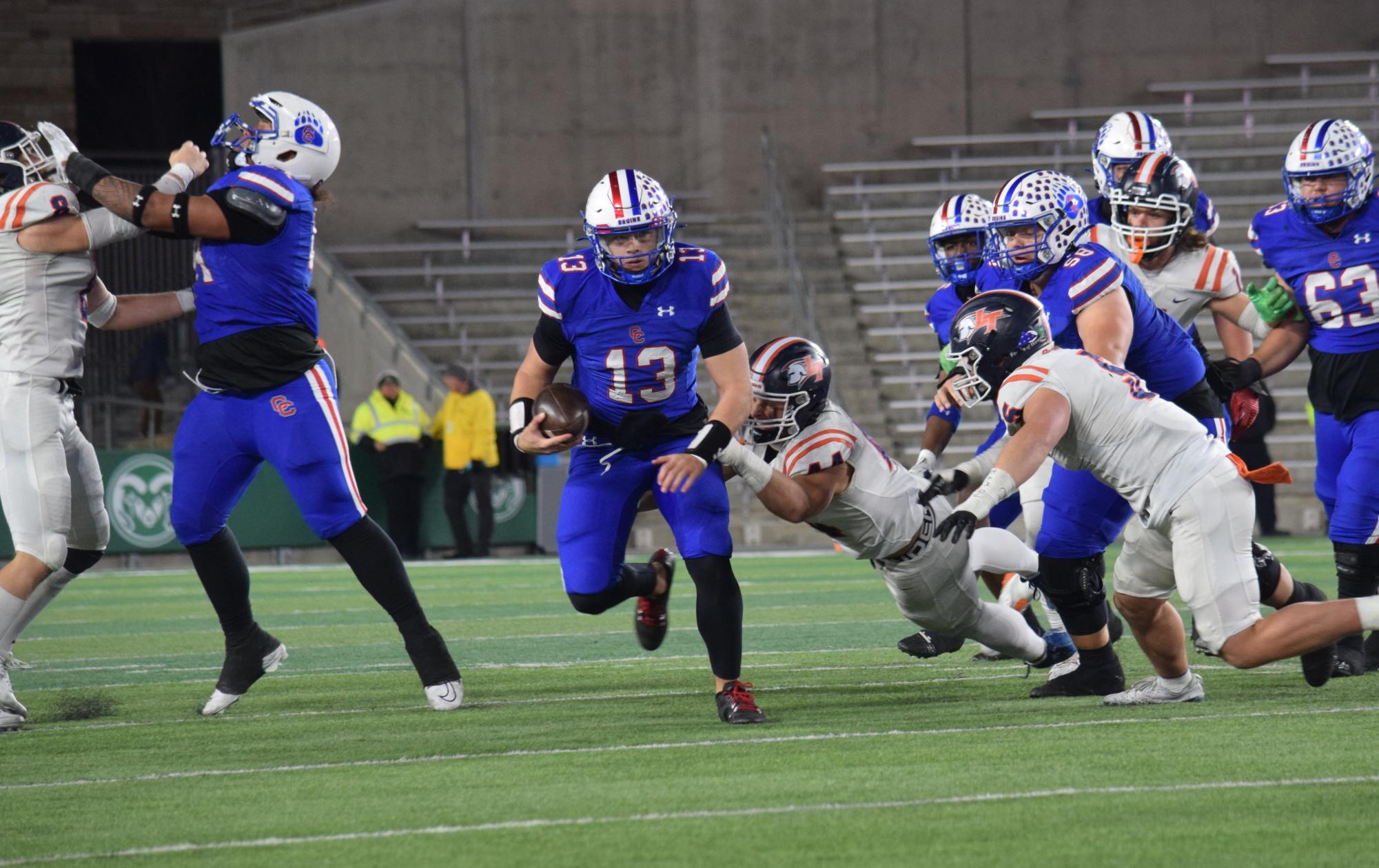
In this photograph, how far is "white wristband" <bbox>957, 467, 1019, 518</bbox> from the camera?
460cm

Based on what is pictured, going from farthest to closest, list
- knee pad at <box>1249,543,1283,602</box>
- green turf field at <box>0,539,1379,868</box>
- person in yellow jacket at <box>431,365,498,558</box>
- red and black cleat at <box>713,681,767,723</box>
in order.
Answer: person in yellow jacket at <box>431,365,498,558</box>
knee pad at <box>1249,543,1283,602</box>
red and black cleat at <box>713,681,767,723</box>
green turf field at <box>0,539,1379,868</box>

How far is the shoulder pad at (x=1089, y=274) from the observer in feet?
18.4

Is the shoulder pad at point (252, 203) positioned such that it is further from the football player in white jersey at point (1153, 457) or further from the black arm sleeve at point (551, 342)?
the football player in white jersey at point (1153, 457)

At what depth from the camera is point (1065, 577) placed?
553 centimetres

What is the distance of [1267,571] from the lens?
5844mm

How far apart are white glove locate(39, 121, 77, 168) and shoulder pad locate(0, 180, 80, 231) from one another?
114mm

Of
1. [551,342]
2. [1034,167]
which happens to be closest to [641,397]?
[551,342]

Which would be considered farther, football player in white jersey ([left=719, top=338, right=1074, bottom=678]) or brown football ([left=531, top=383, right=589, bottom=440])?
football player in white jersey ([left=719, top=338, right=1074, bottom=678])

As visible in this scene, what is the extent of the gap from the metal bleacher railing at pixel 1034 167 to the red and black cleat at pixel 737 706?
12.5 m

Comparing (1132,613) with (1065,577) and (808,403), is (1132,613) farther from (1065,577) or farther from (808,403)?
(808,403)

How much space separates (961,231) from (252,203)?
2882mm

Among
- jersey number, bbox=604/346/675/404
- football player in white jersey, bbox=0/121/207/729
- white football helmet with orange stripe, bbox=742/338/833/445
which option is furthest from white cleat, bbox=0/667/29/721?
white football helmet with orange stripe, bbox=742/338/833/445

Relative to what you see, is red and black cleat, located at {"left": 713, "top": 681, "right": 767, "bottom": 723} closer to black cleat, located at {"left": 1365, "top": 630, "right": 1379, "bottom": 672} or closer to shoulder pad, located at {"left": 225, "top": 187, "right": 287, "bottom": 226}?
shoulder pad, located at {"left": 225, "top": 187, "right": 287, "bottom": 226}

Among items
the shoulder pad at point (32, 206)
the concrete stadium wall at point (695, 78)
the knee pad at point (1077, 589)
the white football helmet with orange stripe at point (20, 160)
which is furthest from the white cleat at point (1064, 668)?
the concrete stadium wall at point (695, 78)
